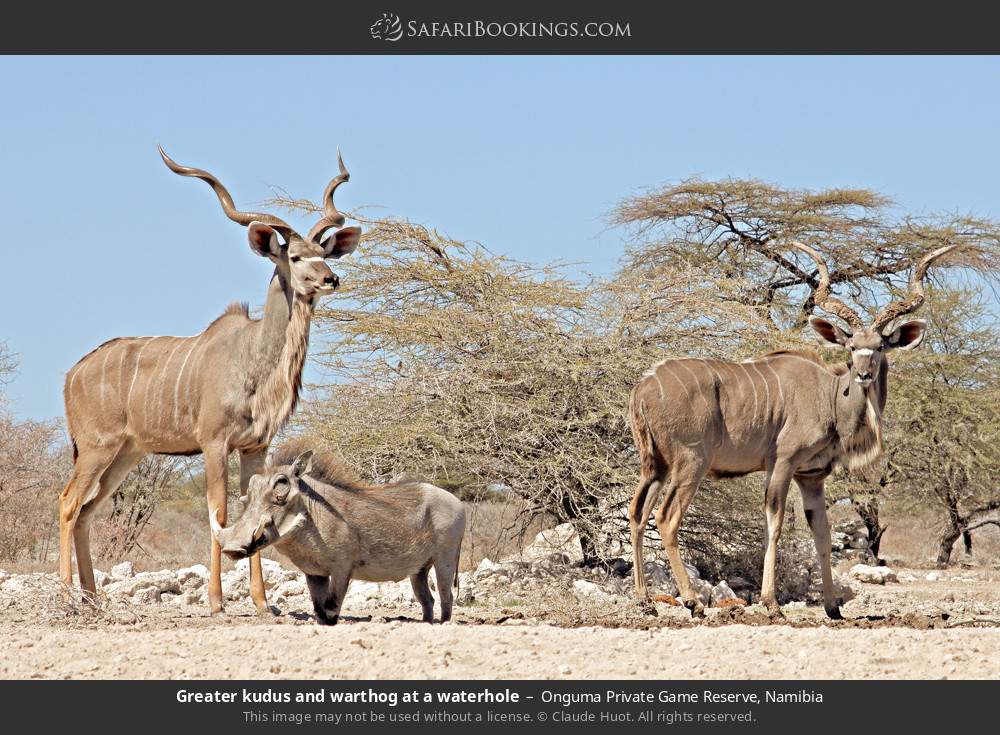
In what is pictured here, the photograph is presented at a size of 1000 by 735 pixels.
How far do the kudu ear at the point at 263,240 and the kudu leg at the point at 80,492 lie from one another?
2.10 metres

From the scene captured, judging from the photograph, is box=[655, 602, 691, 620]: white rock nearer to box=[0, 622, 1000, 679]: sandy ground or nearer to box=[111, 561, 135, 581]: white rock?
box=[0, 622, 1000, 679]: sandy ground

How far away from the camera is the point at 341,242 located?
10.3m

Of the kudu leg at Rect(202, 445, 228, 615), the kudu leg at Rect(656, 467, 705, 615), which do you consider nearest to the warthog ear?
the kudu leg at Rect(202, 445, 228, 615)

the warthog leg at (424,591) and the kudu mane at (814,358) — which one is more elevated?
the kudu mane at (814,358)

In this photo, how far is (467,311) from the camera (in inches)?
593

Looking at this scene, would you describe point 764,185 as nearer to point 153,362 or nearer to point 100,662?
point 153,362

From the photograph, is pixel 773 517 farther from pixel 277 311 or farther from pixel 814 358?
pixel 277 311

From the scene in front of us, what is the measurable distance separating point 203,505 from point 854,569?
452 inches

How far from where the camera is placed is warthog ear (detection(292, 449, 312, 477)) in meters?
9.30

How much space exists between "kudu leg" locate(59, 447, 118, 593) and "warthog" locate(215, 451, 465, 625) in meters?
1.52

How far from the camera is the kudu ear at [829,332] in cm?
1077

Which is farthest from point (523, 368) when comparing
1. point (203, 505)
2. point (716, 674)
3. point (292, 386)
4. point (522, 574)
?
point (203, 505)

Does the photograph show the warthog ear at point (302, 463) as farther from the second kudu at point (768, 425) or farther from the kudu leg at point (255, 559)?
the second kudu at point (768, 425)

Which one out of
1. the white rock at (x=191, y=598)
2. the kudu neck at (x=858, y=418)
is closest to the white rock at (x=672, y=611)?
the kudu neck at (x=858, y=418)
